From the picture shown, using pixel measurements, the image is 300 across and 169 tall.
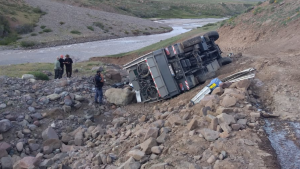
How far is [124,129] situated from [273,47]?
1090 centimetres

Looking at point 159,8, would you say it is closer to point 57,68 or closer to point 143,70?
point 57,68

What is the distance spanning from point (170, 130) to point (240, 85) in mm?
3113

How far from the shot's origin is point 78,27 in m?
47.5

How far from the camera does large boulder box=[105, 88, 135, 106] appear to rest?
12.6 m

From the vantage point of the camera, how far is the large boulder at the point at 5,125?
9.91 meters

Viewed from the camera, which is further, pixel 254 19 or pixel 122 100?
pixel 254 19

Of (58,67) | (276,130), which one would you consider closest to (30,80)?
(58,67)

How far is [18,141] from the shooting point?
973 cm

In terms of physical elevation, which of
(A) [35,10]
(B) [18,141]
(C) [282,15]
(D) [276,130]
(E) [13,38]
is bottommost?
(D) [276,130]

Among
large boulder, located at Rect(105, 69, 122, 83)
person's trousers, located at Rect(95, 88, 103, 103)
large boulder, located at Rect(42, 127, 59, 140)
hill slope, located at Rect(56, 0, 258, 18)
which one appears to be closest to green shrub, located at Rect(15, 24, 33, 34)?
hill slope, located at Rect(56, 0, 258, 18)

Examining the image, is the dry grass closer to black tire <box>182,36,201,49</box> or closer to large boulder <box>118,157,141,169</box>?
black tire <box>182,36,201,49</box>

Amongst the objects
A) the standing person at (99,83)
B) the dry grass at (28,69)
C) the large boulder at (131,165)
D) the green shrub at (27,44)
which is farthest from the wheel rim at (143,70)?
the green shrub at (27,44)

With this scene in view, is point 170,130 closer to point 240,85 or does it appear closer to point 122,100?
point 240,85

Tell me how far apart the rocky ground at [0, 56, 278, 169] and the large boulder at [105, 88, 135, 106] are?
1.7 inches
